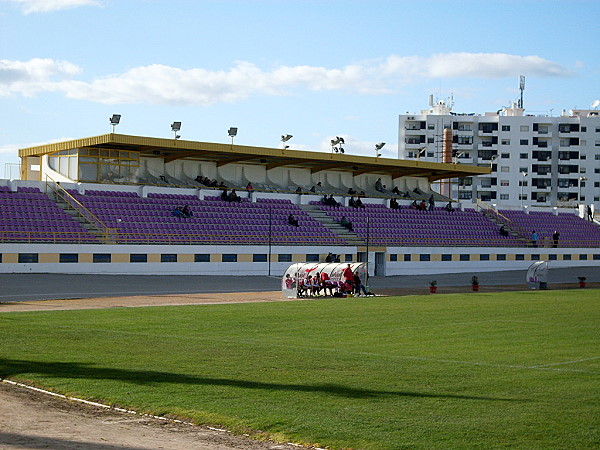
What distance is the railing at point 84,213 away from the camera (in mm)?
53344

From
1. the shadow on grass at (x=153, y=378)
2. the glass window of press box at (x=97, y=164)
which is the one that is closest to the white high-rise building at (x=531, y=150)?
the glass window of press box at (x=97, y=164)

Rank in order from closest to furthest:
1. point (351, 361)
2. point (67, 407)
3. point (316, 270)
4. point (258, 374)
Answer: point (67, 407)
point (258, 374)
point (351, 361)
point (316, 270)

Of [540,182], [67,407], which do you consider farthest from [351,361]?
[540,182]

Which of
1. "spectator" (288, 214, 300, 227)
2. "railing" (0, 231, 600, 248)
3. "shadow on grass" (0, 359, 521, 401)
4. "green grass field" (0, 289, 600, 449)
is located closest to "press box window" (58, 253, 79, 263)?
"railing" (0, 231, 600, 248)

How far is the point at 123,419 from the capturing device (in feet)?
41.8

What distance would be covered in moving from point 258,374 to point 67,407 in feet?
14.3

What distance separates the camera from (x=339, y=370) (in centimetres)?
1762

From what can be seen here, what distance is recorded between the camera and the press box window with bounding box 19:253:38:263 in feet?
160

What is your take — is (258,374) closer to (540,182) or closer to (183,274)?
(183,274)

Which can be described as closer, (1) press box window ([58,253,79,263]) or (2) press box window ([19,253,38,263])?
(2) press box window ([19,253,38,263])

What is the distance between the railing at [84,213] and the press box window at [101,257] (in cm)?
108

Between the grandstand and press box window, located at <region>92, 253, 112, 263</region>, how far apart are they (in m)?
0.06

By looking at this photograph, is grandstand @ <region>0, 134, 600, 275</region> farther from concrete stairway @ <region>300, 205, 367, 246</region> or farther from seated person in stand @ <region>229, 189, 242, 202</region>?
seated person in stand @ <region>229, 189, 242, 202</region>

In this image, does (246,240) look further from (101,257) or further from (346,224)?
(101,257)
